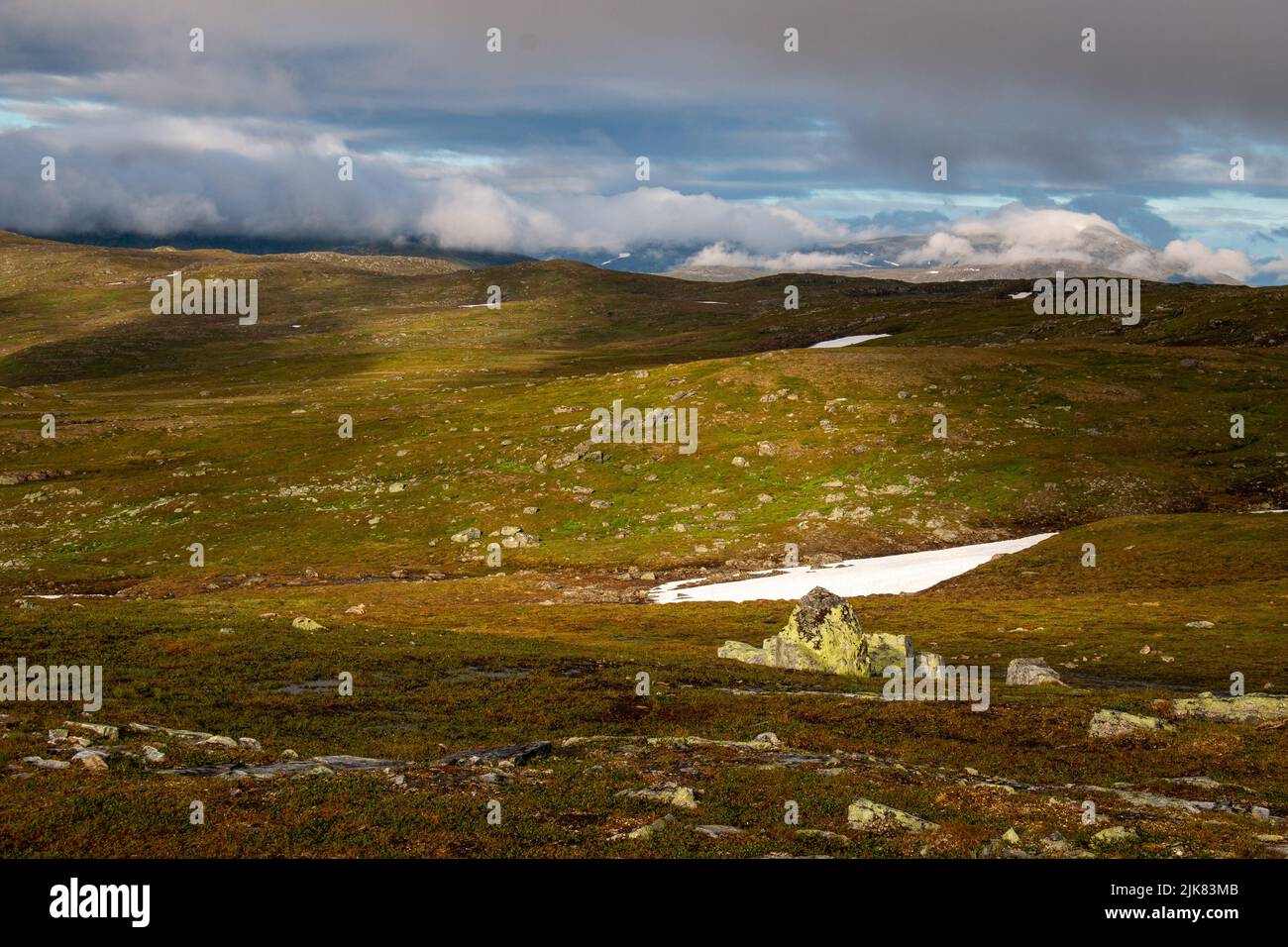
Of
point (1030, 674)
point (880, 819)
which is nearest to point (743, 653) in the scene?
point (1030, 674)

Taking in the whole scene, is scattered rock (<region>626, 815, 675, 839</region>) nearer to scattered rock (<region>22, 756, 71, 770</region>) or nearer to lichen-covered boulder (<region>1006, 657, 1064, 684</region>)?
scattered rock (<region>22, 756, 71, 770</region>)

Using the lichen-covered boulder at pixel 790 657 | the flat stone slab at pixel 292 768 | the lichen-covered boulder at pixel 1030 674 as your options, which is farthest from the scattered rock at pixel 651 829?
the lichen-covered boulder at pixel 1030 674

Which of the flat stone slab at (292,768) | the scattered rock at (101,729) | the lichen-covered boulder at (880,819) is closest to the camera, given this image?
the lichen-covered boulder at (880,819)

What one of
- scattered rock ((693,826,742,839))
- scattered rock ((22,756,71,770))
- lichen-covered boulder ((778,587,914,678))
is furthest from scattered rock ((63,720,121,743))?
lichen-covered boulder ((778,587,914,678))

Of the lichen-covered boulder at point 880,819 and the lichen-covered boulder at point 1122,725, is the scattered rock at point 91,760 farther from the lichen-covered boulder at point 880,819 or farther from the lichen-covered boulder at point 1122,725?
the lichen-covered boulder at point 1122,725
